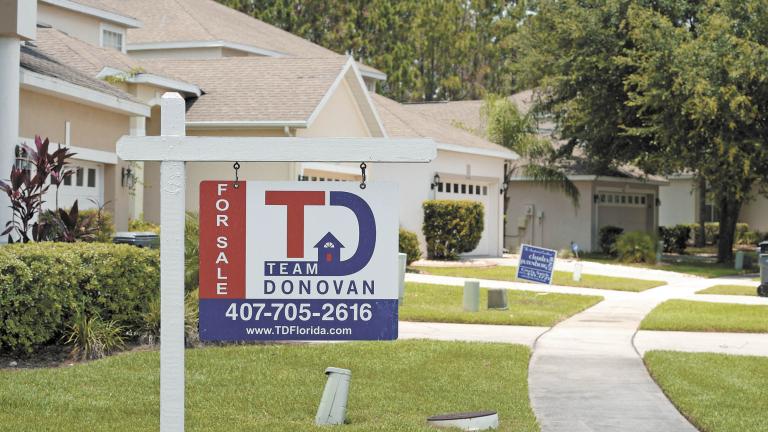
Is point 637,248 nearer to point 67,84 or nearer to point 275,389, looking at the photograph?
point 67,84

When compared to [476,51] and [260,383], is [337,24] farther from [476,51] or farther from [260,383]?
[260,383]

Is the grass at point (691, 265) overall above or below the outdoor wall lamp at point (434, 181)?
below

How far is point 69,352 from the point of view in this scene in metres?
11.6

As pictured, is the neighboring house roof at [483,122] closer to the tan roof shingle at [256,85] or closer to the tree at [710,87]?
the tree at [710,87]

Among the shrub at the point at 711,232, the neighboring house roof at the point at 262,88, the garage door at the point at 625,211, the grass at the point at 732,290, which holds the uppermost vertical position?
the neighboring house roof at the point at 262,88

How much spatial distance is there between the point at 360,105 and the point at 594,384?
1697 centimetres

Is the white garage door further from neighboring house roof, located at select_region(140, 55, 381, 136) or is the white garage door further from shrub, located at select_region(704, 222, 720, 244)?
shrub, located at select_region(704, 222, 720, 244)

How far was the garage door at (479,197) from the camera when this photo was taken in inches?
1252

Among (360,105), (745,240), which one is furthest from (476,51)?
(360,105)

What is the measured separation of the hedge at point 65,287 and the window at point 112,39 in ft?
53.5

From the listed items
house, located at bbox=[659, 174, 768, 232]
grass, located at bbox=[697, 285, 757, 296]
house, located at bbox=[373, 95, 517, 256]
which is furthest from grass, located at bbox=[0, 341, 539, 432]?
house, located at bbox=[659, 174, 768, 232]

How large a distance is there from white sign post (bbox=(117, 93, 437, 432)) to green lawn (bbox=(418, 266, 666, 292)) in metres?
18.8

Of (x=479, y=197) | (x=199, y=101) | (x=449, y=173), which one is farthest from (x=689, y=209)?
(x=199, y=101)

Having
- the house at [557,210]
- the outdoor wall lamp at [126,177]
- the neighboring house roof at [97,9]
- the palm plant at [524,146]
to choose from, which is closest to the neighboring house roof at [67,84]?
the outdoor wall lamp at [126,177]
